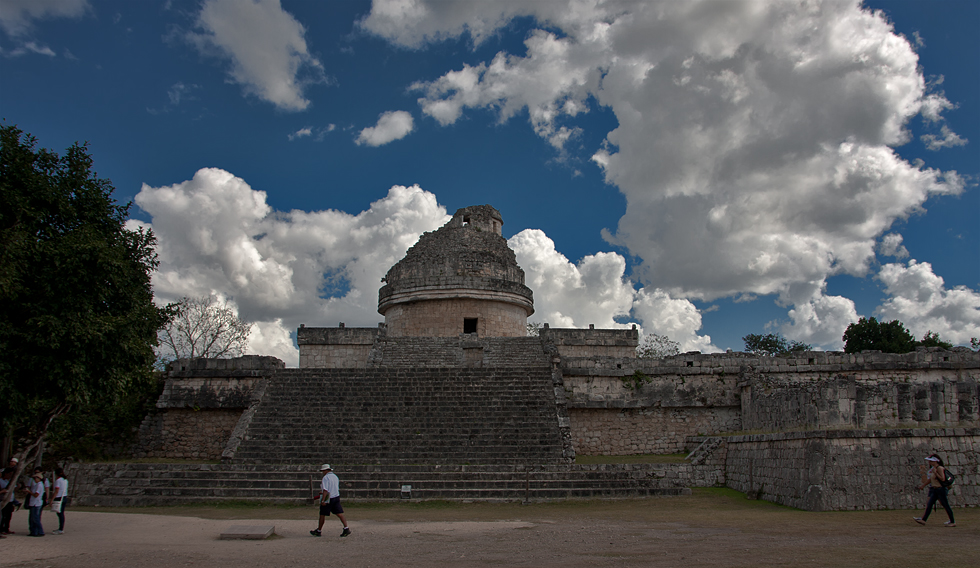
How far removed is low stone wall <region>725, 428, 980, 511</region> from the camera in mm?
10047

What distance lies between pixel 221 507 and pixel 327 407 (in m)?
3.93

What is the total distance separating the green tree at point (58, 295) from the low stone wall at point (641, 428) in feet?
33.5

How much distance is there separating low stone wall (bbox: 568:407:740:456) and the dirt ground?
4.69 meters

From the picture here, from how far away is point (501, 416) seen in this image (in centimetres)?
1427

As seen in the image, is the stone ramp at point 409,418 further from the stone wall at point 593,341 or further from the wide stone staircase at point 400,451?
the stone wall at point 593,341

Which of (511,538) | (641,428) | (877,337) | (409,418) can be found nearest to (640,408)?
(641,428)

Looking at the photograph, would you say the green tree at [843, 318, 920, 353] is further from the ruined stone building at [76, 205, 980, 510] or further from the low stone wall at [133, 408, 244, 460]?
the low stone wall at [133, 408, 244, 460]

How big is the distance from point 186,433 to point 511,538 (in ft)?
37.8

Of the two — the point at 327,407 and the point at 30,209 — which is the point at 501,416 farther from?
the point at 30,209

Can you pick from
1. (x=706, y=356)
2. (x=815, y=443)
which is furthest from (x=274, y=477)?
(x=706, y=356)

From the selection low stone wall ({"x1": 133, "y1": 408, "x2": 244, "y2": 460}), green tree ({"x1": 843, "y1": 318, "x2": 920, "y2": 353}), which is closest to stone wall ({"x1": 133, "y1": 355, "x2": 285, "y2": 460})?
low stone wall ({"x1": 133, "y1": 408, "x2": 244, "y2": 460})

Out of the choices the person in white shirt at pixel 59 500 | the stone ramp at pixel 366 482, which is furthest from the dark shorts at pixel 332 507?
the person in white shirt at pixel 59 500

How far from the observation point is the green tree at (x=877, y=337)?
3478 centimetres

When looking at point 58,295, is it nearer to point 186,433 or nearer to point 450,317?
point 186,433
